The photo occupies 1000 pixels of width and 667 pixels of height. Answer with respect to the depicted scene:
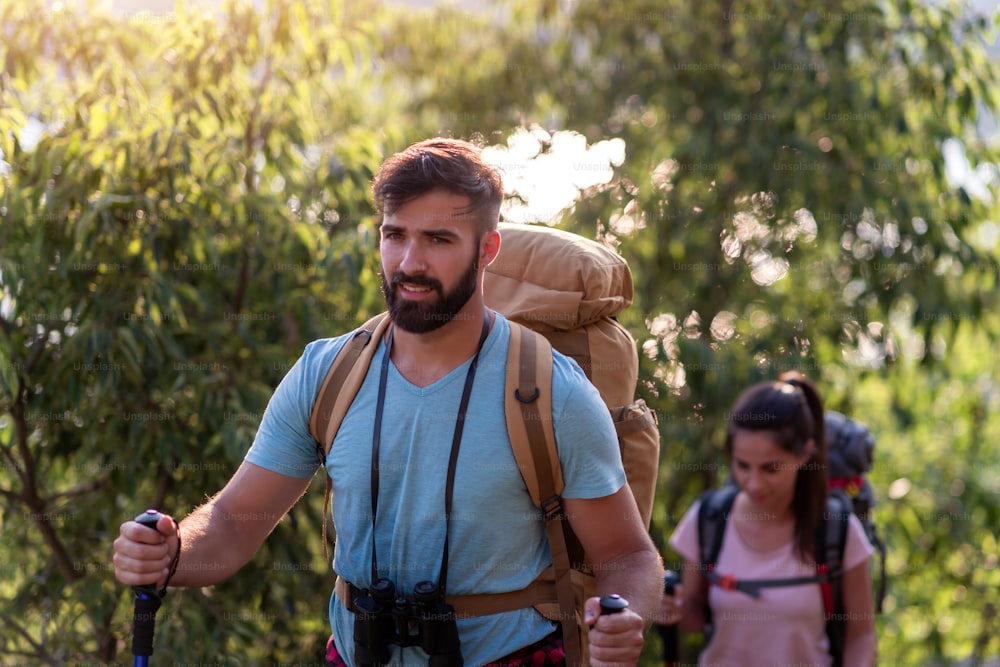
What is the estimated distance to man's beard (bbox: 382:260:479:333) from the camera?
2094mm

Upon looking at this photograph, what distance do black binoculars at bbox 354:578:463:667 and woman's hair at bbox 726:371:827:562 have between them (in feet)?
4.91

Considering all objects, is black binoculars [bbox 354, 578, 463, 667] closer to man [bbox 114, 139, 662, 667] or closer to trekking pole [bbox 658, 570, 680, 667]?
man [bbox 114, 139, 662, 667]

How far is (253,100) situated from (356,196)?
0.55 metres

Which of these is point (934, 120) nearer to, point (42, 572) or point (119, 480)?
point (119, 480)

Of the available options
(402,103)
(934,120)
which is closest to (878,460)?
(934,120)

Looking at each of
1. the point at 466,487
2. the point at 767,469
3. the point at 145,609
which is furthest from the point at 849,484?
the point at 145,609

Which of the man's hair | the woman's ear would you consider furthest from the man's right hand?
the woman's ear

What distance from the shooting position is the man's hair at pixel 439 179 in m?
2.13

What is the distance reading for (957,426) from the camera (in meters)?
6.93

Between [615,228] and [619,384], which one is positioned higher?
[615,228]

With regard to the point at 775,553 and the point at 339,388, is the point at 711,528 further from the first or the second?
the point at 339,388

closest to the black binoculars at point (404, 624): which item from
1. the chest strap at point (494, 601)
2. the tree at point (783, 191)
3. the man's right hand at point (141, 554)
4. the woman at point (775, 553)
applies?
the chest strap at point (494, 601)

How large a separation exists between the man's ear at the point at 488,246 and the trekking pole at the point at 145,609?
761 mm

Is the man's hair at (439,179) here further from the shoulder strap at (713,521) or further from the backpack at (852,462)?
the backpack at (852,462)
